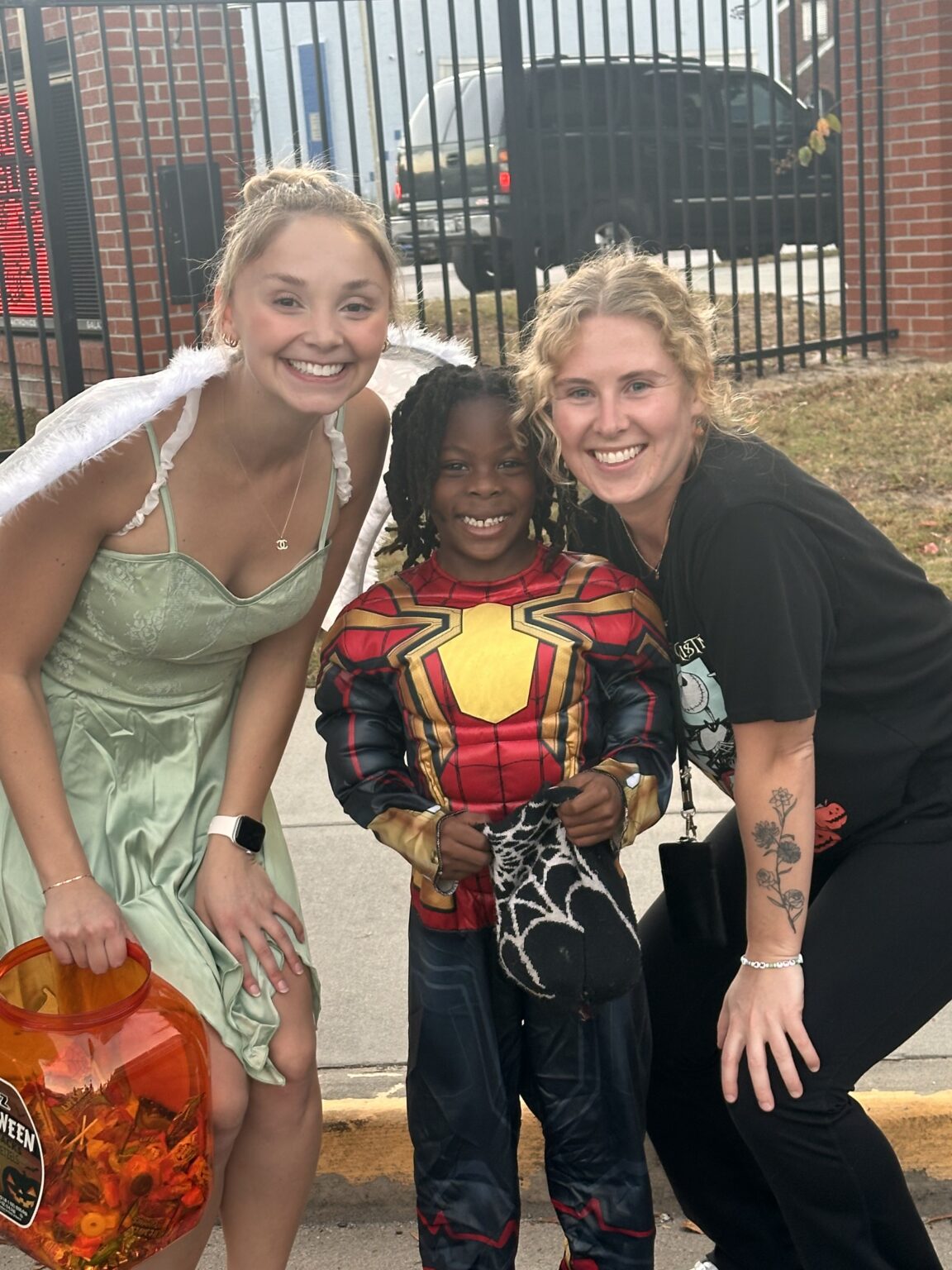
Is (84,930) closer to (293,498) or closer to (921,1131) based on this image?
(293,498)

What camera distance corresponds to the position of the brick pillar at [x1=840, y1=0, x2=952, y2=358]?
8.88 metres

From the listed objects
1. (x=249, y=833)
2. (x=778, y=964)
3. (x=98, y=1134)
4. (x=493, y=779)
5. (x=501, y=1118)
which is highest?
(x=493, y=779)

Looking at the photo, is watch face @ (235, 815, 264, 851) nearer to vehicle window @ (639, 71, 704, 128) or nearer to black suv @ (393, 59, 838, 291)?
black suv @ (393, 59, 838, 291)

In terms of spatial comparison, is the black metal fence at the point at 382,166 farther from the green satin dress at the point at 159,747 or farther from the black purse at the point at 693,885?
the black purse at the point at 693,885

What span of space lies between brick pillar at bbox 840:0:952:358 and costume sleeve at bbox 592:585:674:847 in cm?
706

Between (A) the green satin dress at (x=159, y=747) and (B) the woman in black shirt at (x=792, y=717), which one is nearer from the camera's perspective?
(B) the woman in black shirt at (x=792, y=717)

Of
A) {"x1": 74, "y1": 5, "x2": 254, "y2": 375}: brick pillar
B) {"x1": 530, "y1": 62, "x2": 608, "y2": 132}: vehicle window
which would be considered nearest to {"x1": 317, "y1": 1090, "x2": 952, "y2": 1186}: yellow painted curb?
{"x1": 74, "y1": 5, "x2": 254, "y2": 375}: brick pillar

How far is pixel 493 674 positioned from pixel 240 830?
55 centimetres

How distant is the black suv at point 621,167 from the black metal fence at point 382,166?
0.04 meters

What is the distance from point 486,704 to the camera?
2.46 metres

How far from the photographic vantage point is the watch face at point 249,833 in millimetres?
2643

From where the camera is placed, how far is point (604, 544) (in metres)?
2.77

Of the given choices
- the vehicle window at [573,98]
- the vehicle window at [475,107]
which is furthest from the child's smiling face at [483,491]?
the vehicle window at [475,107]

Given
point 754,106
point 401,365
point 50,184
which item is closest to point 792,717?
point 401,365
